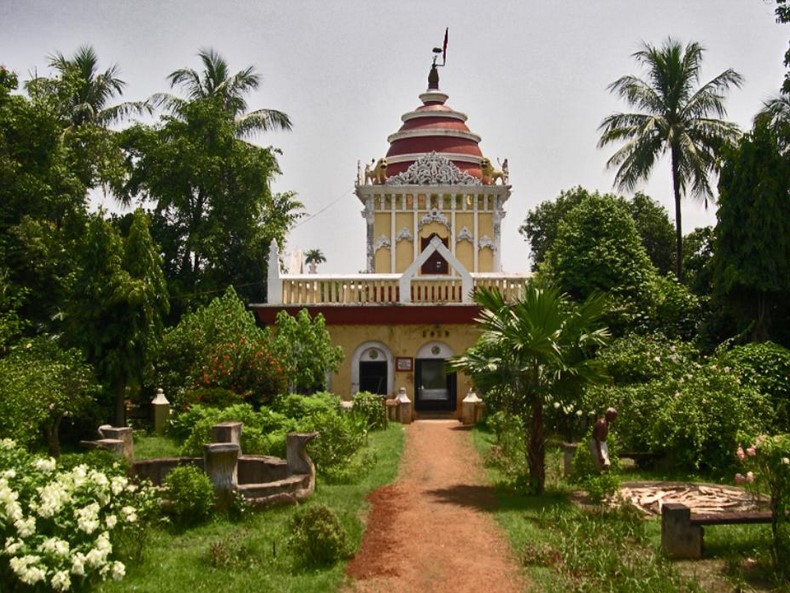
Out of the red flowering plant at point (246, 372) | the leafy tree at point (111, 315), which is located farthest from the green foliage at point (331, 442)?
the leafy tree at point (111, 315)

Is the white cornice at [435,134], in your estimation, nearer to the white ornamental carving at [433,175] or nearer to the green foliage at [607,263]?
the white ornamental carving at [433,175]

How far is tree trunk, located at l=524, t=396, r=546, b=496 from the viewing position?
13745mm

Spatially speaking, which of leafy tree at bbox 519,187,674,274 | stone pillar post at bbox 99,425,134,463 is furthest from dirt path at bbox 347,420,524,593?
leafy tree at bbox 519,187,674,274

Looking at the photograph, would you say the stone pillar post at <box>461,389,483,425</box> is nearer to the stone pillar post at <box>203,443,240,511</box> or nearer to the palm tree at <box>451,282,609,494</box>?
the palm tree at <box>451,282,609,494</box>

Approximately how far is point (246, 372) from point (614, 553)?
1177 centimetres

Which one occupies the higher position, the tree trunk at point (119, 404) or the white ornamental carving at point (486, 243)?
the white ornamental carving at point (486, 243)

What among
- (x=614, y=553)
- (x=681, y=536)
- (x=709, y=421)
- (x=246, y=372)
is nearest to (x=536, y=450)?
(x=709, y=421)

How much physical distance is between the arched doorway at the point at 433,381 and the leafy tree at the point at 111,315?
A: 281 inches

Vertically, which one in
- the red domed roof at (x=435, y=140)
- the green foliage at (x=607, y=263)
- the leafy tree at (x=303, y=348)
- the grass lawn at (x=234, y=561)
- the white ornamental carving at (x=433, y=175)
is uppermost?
the red domed roof at (x=435, y=140)

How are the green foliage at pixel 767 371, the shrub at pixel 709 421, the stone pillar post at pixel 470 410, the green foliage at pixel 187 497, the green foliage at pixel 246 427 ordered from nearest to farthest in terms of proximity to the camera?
1. the green foliage at pixel 187 497
2. the shrub at pixel 709 421
3. the green foliage at pixel 246 427
4. the green foliage at pixel 767 371
5. the stone pillar post at pixel 470 410

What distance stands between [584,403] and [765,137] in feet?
23.6

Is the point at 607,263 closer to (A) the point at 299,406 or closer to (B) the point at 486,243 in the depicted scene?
(A) the point at 299,406

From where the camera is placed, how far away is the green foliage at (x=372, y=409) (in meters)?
20.5

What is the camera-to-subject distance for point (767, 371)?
667 inches
